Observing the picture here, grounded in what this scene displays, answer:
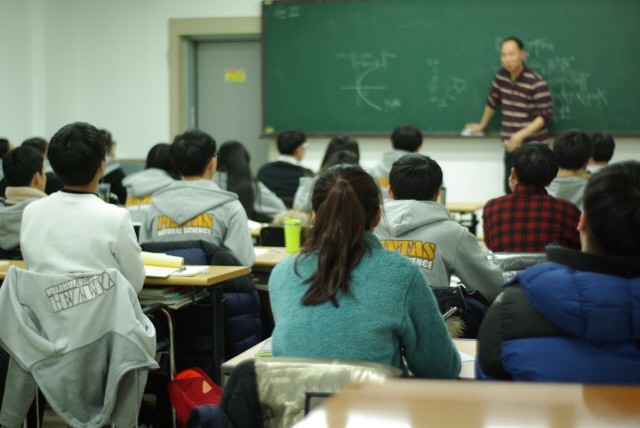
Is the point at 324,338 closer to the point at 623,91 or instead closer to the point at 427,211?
the point at 427,211

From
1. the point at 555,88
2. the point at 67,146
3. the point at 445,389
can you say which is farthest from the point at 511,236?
the point at 555,88

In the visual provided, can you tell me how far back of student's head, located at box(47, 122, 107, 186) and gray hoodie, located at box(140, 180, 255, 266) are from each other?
94 centimetres

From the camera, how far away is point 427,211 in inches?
123

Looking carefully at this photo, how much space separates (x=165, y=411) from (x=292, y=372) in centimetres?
200

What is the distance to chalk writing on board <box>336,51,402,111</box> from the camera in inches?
313

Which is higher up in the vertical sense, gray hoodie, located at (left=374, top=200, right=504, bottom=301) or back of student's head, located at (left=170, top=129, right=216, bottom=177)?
back of student's head, located at (left=170, top=129, right=216, bottom=177)

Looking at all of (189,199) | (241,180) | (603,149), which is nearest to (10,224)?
(189,199)

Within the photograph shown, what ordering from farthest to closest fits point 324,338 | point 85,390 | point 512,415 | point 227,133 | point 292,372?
point 227,133 < point 85,390 < point 324,338 < point 292,372 < point 512,415

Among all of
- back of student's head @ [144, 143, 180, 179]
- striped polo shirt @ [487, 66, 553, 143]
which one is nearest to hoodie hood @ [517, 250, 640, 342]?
back of student's head @ [144, 143, 180, 179]

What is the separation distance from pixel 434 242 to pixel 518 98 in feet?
14.8

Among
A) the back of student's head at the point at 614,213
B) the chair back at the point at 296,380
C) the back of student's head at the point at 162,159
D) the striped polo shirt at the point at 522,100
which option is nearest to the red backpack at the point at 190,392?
the chair back at the point at 296,380

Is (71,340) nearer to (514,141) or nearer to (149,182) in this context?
(149,182)

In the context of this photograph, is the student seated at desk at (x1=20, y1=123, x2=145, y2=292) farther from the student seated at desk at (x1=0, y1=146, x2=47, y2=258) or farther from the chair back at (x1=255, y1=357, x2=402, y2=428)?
the chair back at (x1=255, y1=357, x2=402, y2=428)

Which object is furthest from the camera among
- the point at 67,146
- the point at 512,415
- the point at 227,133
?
the point at 227,133
